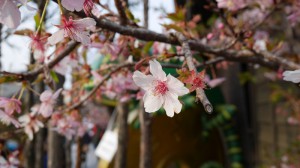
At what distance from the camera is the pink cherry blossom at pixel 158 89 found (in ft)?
2.68

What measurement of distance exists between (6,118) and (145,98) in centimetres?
55

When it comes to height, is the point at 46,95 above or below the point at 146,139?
above

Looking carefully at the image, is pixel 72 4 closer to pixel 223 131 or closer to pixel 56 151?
pixel 56 151

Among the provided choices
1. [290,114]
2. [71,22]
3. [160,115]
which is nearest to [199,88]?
[71,22]

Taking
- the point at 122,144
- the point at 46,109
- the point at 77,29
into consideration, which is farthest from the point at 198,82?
Answer: the point at 122,144

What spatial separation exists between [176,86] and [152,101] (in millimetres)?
68

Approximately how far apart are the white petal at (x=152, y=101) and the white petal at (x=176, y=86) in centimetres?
3

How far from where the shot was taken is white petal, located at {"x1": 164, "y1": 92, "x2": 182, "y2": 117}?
811 millimetres

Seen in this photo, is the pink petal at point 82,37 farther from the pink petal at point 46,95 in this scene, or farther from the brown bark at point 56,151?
the brown bark at point 56,151

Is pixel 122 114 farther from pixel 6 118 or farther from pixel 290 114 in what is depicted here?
pixel 290 114

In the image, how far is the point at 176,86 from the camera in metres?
0.81

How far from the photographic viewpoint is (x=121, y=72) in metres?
1.62

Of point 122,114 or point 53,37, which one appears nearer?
point 53,37

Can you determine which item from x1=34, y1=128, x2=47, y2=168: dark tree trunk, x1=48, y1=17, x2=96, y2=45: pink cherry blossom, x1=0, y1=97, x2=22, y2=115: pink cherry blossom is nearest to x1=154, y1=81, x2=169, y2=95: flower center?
x1=48, y1=17, x2=96, y2=45: pink cherry blossom
